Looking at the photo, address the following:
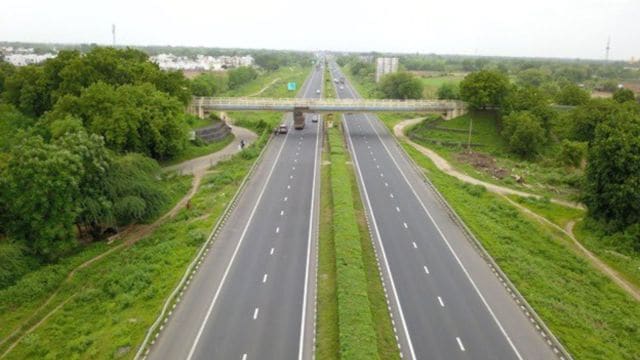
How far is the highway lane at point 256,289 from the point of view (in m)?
29.2

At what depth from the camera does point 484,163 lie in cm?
7450

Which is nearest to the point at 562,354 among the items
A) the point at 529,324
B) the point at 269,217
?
the point at 529,324

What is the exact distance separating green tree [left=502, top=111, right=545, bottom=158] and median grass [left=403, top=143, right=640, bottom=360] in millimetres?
25517

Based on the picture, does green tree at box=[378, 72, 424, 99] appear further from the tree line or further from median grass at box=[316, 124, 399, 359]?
median grass at box=[316, 124, 399, 359]

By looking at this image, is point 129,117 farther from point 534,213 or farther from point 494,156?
point 494,156

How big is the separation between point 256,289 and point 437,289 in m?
13.0

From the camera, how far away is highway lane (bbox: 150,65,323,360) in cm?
2919

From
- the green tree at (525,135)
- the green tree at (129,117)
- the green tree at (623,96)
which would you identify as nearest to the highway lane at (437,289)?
the green tree at (525,135)

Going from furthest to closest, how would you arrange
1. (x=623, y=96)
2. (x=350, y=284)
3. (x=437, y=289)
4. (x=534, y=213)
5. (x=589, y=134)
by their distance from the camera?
1. (x=623, y=96)
2. (x=589, y=134)
3. (x=534, y=213)
4. (x=437, y=289)
5. (x=350, y=284)

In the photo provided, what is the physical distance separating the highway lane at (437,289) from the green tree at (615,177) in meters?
14.8

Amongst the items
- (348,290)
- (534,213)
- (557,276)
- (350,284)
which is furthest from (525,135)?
(348,290)

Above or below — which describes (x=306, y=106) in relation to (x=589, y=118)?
below

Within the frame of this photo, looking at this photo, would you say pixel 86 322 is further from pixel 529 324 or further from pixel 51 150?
pixel 529 324

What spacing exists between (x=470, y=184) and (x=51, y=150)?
46.4 metres
